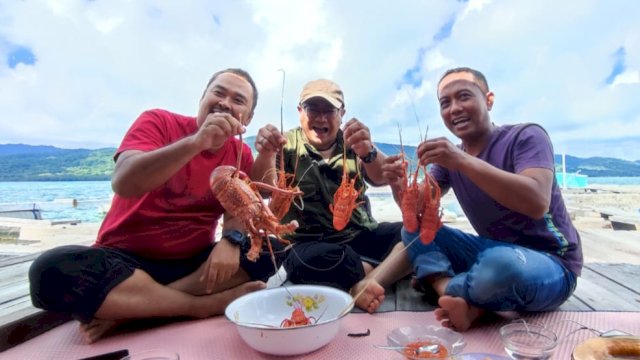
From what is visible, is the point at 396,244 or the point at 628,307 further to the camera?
the point at 396,244

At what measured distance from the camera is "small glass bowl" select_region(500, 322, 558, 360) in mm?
1396

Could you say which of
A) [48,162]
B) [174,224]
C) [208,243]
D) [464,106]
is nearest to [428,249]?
[464,106]

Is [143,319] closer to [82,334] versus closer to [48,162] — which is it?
[82,334]

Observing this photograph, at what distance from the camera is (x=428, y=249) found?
2.59 m

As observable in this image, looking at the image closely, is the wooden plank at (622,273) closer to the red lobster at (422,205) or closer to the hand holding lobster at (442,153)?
the red lobster at (422,205)

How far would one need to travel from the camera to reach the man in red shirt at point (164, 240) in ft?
6.38

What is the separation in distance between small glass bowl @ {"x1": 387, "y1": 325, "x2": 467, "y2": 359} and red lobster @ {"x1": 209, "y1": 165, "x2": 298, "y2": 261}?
2.58 feet

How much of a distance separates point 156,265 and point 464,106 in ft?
7.95

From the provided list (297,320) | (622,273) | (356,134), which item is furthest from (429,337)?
(622,273)

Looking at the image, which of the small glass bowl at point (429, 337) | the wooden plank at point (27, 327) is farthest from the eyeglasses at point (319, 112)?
the wooden plank at point (27, 327)

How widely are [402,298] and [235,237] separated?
1401 mm

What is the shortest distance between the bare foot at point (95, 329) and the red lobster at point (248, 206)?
3.48 feet

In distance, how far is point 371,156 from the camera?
2689 millimetres

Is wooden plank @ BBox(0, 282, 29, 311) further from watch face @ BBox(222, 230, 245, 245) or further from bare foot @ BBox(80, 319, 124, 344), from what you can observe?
watch face @ BBox(222, 230, 245, 245)
